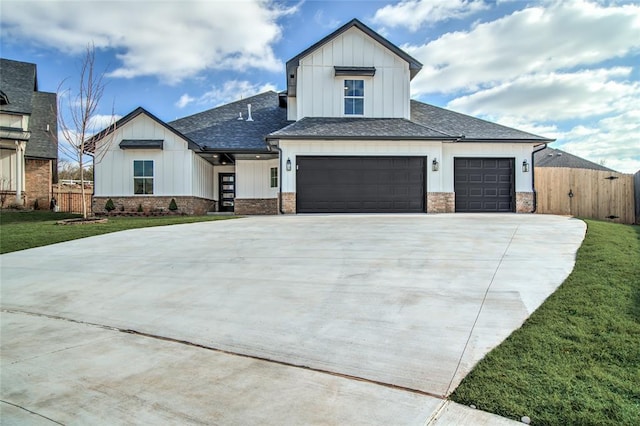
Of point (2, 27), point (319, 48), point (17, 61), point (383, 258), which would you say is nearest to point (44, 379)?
point (383, 258)

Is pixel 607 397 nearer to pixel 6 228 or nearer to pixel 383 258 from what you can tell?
pixel 383 258

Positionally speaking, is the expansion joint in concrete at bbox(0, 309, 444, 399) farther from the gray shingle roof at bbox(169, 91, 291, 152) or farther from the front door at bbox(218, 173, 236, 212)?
the front door at bbox(218, 173, 236, 212)

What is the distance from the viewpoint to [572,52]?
15.8 m

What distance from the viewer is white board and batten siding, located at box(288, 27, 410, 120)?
18.3m

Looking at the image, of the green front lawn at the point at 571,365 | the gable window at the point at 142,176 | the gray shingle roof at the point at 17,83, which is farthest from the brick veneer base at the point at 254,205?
the green front lawn at the point at 571,365

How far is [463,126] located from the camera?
18719mm

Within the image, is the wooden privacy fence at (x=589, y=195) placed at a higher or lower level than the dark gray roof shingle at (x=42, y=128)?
lower

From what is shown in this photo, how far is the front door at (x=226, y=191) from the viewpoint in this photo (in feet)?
75.8

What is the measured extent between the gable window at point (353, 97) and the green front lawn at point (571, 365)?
571 inches

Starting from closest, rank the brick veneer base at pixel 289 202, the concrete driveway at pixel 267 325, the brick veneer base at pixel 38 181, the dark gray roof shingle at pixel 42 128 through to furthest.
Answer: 1. the concrete driveway at pixel 267 325
2. the brick veneer base at pixel 289 202
3. the brick veneer base at pixel 38 181
4. the dark gray roof shingle at pixel 42 128

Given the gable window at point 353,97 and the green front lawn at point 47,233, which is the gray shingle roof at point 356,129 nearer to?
the gable window at point 353,97

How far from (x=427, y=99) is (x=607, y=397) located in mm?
20879

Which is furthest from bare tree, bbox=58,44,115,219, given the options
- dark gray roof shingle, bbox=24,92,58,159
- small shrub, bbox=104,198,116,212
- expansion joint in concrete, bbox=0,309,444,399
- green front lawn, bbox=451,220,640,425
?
green front lawn, bbox=451,220,640,425

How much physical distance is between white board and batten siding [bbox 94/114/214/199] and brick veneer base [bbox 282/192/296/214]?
4887 millimetres
